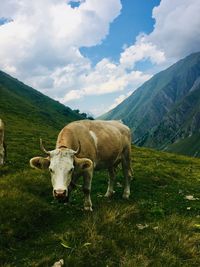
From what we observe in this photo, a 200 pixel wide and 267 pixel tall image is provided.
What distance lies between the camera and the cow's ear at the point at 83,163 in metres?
12.0

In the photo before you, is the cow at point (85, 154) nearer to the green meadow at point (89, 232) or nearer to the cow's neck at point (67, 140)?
the cow's neck at point (67, 140)

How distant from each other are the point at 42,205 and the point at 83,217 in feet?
5.65

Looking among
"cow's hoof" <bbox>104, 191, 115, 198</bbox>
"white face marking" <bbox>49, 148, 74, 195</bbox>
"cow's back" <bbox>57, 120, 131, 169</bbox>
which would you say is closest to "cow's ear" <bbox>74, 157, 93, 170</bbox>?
"white face marking" <bbox>49, 148, 74, 195</bbox>

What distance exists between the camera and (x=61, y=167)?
1106 cm

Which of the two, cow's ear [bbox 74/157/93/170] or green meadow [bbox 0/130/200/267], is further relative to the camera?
cow's ear [bbox 74/157/93/170]

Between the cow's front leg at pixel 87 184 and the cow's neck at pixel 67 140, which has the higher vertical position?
the cow's neck at pixel 67 140

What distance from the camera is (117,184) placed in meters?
20.9

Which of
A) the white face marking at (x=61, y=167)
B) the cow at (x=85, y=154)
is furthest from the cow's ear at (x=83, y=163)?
the white face marking at (x=61, y=167)

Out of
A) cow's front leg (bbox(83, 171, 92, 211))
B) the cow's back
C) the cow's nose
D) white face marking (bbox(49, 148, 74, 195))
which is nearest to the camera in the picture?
the cow's nose

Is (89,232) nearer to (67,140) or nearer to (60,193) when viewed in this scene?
(60,193)

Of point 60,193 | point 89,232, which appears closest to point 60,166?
point 60,193

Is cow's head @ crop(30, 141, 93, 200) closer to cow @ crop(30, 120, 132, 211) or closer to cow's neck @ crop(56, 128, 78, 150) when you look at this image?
cow @ crop(30, 120, 132, 211)

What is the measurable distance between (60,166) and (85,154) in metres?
2.54

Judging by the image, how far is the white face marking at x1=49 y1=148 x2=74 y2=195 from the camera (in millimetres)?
10773
